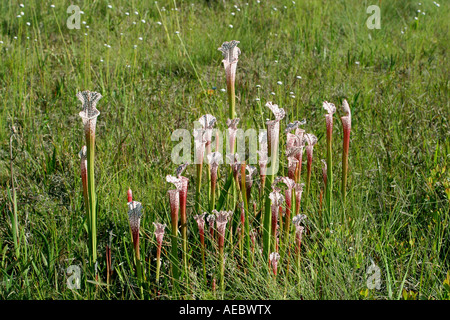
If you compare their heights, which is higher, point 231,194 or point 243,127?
point 243,127

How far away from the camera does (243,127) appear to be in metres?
2.33

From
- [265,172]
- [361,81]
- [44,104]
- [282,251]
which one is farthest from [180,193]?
[361,81]

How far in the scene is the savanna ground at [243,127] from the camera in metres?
1.43

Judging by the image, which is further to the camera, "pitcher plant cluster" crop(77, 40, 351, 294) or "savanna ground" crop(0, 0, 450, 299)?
"savanna ground" crop(0, 0, 450, 299)

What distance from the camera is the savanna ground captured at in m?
1.43

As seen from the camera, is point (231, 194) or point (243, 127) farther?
point (243, 127)

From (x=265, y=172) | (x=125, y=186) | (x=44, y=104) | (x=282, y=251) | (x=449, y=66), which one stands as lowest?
(x=282, y=251)

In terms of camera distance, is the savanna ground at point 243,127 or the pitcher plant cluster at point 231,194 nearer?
the pitcher plant cluster at point 231,194

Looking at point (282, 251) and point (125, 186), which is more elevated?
point (125, 186)
